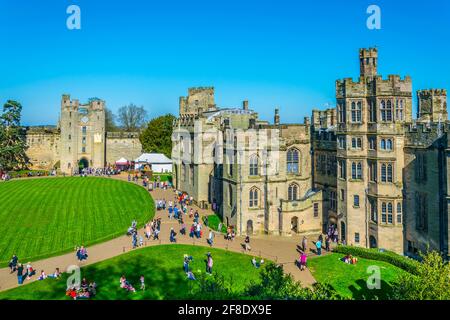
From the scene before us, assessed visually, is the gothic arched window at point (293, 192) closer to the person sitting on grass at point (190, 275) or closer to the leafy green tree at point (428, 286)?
the person sitting on grass at point (190, 275)

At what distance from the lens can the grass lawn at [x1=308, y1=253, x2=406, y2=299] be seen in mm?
28623

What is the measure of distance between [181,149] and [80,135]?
35077 millimetres

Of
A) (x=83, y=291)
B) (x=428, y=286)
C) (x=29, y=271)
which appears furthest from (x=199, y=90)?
(x=428, y=286)

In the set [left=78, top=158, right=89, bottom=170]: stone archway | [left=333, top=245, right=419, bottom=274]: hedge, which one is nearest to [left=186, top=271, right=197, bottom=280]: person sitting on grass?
[left=333, top=245, right=419, bottom=274]: hedge

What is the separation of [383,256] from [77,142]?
68.3 m

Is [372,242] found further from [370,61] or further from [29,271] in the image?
[29,271]

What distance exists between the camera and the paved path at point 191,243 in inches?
1176

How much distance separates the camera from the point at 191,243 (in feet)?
121

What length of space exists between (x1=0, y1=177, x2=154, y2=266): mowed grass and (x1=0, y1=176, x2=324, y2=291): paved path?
1.58m

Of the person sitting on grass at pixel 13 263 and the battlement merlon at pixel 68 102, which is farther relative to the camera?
the battlement merlon at pixel 68 102

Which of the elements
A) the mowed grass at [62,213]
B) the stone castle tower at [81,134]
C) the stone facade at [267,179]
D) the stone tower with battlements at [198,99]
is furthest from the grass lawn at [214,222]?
the stone castle tower at [81,134]

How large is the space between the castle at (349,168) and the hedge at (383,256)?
2.74 metres

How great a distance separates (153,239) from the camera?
124 feet

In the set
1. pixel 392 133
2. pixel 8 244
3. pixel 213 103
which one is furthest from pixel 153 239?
pixel 213 103
